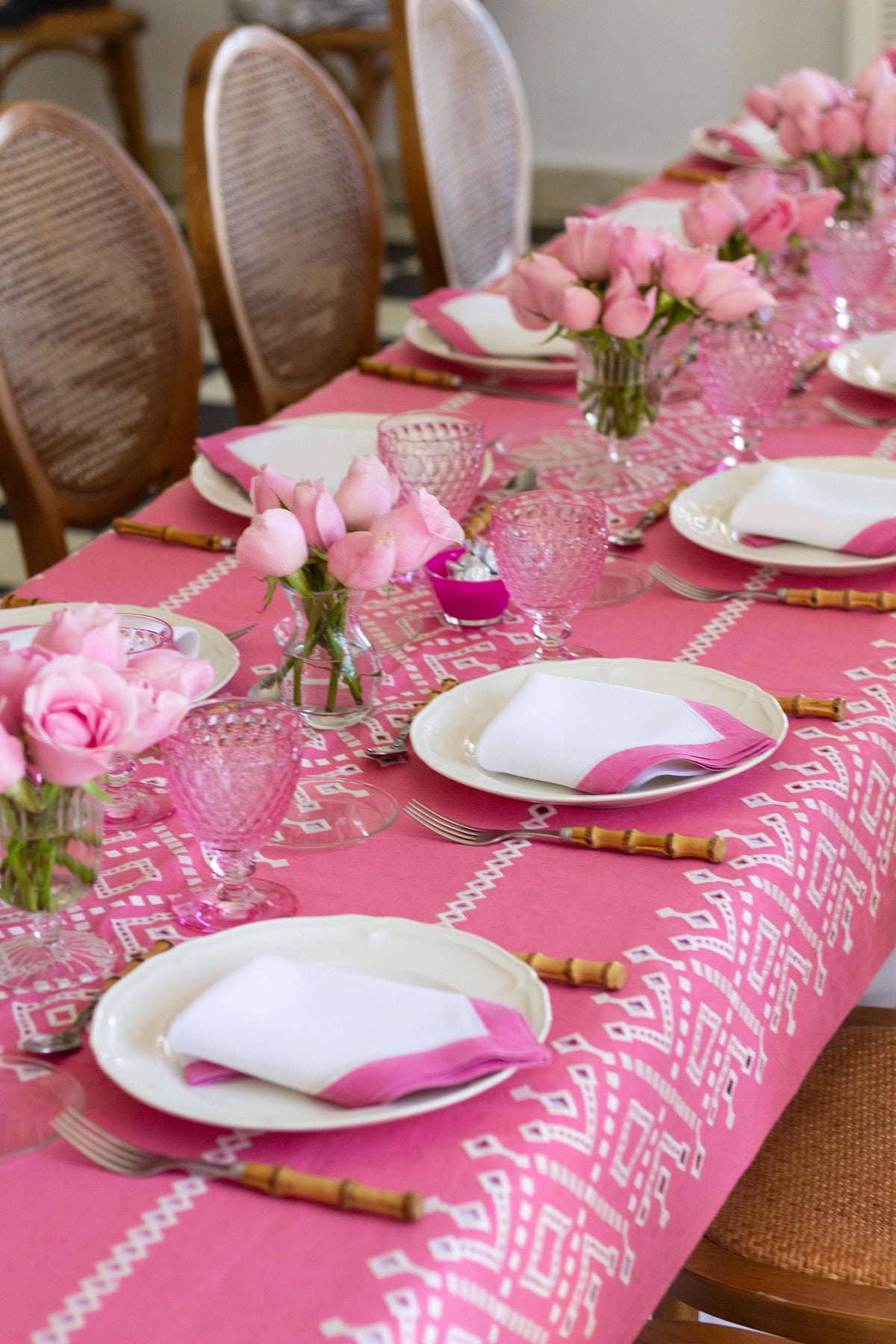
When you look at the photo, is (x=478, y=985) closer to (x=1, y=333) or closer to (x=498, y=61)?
(x=1, y=333)

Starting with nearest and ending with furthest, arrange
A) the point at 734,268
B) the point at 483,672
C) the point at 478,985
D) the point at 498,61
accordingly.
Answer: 1. the point at 478,985
2. the point at 483,672
3. the point at 734,268
4. the point at 498,61

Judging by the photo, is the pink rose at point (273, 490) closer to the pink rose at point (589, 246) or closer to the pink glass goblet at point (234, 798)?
the pink glass goblet at point (234, 798)

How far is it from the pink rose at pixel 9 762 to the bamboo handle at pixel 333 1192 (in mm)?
207

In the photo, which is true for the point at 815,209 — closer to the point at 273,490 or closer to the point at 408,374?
the point at 408,374

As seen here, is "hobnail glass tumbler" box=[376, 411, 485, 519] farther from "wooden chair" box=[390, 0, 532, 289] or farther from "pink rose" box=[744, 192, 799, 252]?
"wooden chair" box=[390, 0, 532, 289]

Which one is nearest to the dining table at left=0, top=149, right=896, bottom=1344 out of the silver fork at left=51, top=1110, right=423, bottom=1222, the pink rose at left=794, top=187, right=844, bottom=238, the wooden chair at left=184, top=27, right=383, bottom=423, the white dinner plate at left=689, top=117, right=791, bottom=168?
the silver fork at left=51, top=1110, right=423, bottom=1222

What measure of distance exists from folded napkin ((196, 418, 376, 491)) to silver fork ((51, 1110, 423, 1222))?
817mm

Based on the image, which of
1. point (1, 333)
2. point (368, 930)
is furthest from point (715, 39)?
point (368, 930)

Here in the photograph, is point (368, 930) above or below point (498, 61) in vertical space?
below

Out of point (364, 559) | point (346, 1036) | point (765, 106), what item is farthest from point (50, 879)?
point (765, 106)

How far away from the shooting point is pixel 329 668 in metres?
1.11

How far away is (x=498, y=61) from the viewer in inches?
107

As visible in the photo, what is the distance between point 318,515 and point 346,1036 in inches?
15.6

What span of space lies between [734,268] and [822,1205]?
81 cm
